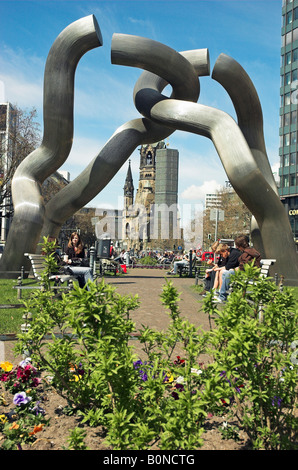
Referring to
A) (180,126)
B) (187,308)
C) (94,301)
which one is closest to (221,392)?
(94,301)

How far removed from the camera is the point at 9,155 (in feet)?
105

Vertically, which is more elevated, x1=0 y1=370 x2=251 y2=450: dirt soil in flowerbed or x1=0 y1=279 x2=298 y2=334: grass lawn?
x1=0 y1=279 x2=298 y2=334: grass lawn

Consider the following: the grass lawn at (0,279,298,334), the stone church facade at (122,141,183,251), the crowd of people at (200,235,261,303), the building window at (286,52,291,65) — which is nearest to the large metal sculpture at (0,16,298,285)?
the crowd of people at (200,235,261,303)

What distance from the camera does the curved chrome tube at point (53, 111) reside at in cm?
1404

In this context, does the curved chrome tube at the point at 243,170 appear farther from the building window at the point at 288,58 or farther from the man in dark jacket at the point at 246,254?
the building window at the point at 288,58

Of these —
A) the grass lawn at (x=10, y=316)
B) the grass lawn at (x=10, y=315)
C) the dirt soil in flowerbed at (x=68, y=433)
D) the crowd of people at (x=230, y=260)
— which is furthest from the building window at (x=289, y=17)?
the dirt soil in flowerbed at (x=68, y=433)

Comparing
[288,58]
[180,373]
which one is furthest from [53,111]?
[288,58]

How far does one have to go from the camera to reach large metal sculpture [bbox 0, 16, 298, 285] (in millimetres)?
13008

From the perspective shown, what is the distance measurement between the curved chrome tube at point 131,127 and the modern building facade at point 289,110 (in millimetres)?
39502

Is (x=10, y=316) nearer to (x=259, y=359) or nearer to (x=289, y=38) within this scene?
(x=259, y=359)

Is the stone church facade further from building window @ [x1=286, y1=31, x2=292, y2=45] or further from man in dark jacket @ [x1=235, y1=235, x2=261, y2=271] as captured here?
man in dark jacket @ [x1=235, y1=235, x2=261, y2=271]

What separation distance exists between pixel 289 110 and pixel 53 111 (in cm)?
4468

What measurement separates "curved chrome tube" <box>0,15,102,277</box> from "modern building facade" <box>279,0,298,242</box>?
41.5 m
